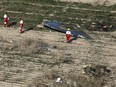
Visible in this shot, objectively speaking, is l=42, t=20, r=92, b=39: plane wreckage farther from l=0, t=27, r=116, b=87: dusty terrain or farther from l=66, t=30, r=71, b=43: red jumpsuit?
l=66, t=30, r=71, b=43: red jumpsuit

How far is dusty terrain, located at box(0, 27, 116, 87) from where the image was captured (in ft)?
58.3

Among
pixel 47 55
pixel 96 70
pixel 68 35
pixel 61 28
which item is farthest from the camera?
→ pixel 61 28

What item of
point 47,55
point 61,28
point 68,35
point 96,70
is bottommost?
point 96,70

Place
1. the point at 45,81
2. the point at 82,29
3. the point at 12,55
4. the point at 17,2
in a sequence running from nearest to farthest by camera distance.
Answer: the point at 45,81 → the point at 12,55 → the point at 82,29 → the point at 17,2

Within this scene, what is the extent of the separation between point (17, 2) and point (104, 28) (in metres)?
7.56

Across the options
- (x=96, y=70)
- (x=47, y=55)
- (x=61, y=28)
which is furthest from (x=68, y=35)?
(x=96, y=70)

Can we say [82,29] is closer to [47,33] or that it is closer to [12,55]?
[47,33]

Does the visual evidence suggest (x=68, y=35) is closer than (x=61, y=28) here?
Yes

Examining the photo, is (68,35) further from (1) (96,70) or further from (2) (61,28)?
(1) (96,70)

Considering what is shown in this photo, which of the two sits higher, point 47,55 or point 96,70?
point 47,55

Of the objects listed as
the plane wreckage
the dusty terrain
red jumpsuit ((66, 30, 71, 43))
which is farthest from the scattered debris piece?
the plane wreckage

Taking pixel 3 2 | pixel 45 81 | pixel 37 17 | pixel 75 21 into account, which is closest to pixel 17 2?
pixel 3 2

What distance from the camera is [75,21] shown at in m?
25.1

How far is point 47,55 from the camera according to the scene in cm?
2005
